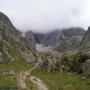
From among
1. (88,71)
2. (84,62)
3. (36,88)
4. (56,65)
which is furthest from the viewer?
(56,65)

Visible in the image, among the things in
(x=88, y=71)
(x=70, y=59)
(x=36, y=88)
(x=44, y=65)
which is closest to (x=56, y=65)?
(x=70, y=59)

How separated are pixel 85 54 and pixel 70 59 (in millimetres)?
17876

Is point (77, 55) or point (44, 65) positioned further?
point (44, 65)

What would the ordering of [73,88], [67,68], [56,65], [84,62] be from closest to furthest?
[73,88] → [84,62] → [67,68] → [56,65]

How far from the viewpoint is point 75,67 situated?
157m

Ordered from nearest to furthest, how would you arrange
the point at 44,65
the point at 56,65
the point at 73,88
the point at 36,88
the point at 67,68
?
the point at 73,88, the point at 36,88, the point at 67,68, the point at 56,65, the point at 44,65

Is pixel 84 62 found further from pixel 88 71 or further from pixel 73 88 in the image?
pixel 73 88

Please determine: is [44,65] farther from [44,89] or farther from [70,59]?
[44,89]

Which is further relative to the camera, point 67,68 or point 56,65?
point 56,65

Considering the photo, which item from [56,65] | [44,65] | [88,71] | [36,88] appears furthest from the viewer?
Result: [44,65]

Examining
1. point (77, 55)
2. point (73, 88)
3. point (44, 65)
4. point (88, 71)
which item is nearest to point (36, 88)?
point (73, 88)

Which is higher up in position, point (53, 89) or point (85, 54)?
point (85, 54)

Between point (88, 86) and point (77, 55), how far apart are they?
203 ft

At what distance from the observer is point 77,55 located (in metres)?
165
